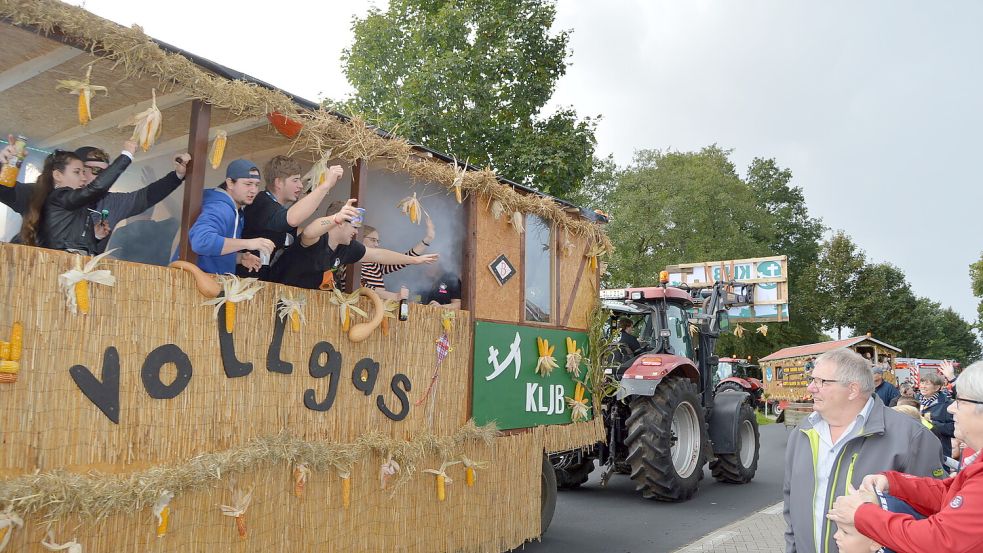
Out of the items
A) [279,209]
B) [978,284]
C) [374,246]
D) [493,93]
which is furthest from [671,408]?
[978,284]

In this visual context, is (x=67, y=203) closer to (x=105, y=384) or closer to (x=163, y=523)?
(x=105, y=384)

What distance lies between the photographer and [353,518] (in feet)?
13.6

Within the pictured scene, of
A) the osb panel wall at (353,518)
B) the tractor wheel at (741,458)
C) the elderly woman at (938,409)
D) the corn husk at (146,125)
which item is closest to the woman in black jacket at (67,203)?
the corn husk at (146,125)

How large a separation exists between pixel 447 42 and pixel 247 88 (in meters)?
11.1

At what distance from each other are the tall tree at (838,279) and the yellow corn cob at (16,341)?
44.1m

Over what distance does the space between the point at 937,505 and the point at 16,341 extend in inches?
134

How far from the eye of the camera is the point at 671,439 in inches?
329

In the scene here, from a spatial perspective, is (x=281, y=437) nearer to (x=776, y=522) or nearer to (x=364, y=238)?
(x=364, y=238)

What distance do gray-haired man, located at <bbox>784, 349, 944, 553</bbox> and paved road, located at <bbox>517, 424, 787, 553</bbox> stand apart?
141 inches

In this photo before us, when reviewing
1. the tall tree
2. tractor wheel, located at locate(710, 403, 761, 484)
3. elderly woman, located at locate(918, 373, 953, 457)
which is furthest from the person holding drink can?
the tall tree

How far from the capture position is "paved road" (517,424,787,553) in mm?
6434

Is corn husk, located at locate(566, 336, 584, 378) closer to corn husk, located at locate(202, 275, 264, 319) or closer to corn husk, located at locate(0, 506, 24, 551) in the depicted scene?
corn husk, located at locate(202, 275, 264, 319)

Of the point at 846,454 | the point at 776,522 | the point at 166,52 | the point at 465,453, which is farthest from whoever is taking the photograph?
the point at 776,522

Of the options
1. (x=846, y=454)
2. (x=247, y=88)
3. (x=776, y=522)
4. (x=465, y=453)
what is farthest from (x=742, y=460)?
(x=247, y=88)
